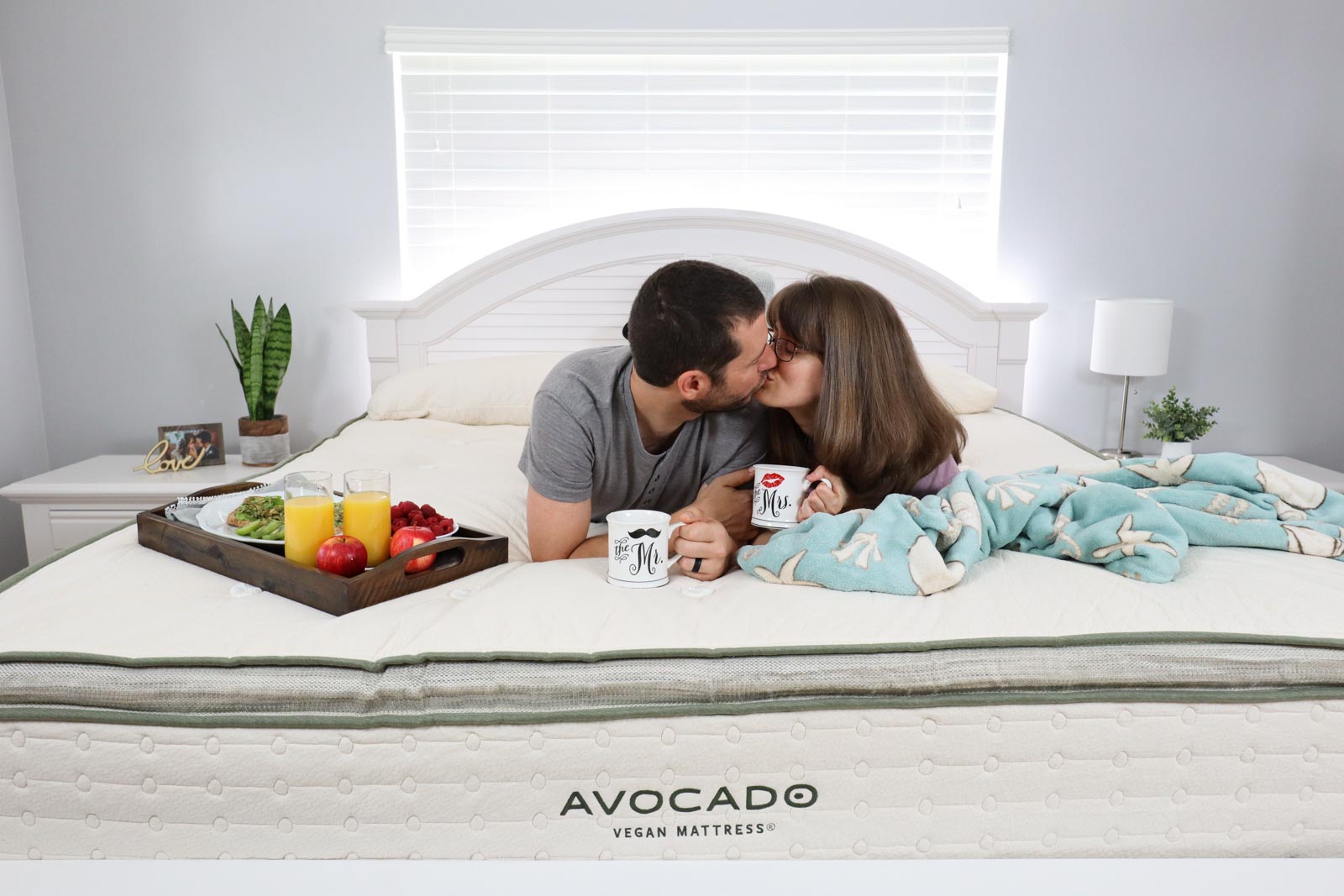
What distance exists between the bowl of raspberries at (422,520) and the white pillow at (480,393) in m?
1.16

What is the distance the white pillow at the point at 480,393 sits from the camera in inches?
96.4

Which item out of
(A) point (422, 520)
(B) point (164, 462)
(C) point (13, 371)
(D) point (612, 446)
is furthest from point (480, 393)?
(C) point (13, 371)

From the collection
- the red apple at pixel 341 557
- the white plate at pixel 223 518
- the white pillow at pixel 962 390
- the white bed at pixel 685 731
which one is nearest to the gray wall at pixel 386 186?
the white pillow at pixel 962 390

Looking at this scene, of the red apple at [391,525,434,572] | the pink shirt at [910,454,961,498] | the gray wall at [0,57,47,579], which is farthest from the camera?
the gray wall at [0,57,47,579]

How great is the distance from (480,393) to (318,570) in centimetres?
142

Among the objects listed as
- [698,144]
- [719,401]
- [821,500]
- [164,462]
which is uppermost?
[698,144]

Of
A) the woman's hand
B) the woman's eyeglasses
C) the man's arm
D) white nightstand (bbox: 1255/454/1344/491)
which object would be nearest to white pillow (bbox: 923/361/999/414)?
white nightstand (bbox: 1255/454/1344/491)

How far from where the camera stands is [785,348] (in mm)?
1389

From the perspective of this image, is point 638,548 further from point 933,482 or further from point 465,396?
point 465,396

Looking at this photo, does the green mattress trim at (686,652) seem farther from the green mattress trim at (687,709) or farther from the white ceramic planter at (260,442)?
the white ceramic planter at (260,442)

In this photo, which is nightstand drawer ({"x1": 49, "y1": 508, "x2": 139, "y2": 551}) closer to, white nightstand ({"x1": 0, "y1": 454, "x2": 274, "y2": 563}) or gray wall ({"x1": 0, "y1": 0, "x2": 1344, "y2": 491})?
white nightstand ({"x1": 0, "y1": 454, "x2": 274, "y2": 563})

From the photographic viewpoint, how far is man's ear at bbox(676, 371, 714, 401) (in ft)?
4.23

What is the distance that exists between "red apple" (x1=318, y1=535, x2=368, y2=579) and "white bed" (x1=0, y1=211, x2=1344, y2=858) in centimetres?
9

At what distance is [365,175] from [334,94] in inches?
10.6
